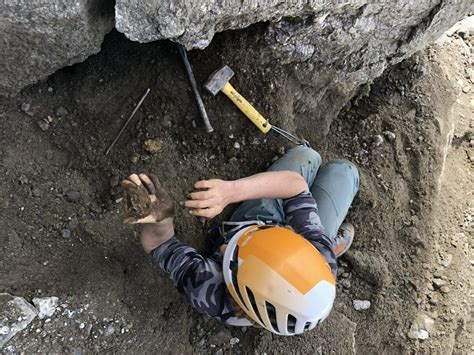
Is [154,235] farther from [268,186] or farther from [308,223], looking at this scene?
[308,223]

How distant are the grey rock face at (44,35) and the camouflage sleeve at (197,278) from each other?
3.40 ft

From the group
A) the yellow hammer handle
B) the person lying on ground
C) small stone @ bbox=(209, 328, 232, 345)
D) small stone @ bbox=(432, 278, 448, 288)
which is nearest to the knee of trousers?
the person lying on ground

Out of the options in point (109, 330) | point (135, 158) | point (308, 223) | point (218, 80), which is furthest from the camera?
point (218, 80)

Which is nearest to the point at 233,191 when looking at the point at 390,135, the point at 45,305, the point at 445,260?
the point at 45,305

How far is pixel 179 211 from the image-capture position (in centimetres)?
290

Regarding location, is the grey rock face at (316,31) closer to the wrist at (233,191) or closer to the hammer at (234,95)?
the hammer at (234,95)

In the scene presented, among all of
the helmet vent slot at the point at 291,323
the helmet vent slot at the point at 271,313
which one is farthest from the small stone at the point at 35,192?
the helmet vent slot at the point at 291,323

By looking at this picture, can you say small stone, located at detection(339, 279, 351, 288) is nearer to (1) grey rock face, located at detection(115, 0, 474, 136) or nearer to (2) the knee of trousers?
(2) the knee of trousers

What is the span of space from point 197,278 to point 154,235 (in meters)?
0.31

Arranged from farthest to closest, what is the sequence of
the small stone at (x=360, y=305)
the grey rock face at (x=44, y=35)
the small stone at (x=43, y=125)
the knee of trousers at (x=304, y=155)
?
the small stone at (x=360, y=305) → the knee of trousers at (x=304, y=155) → the small stone at (x=43, y=125) → the grey rock face at (x=44, y=35)

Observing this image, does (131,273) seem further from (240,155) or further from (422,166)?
(422,166)

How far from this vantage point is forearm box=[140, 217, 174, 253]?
2457 mm

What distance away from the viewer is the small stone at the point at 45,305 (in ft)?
7.30

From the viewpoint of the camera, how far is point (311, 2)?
2562 mm
